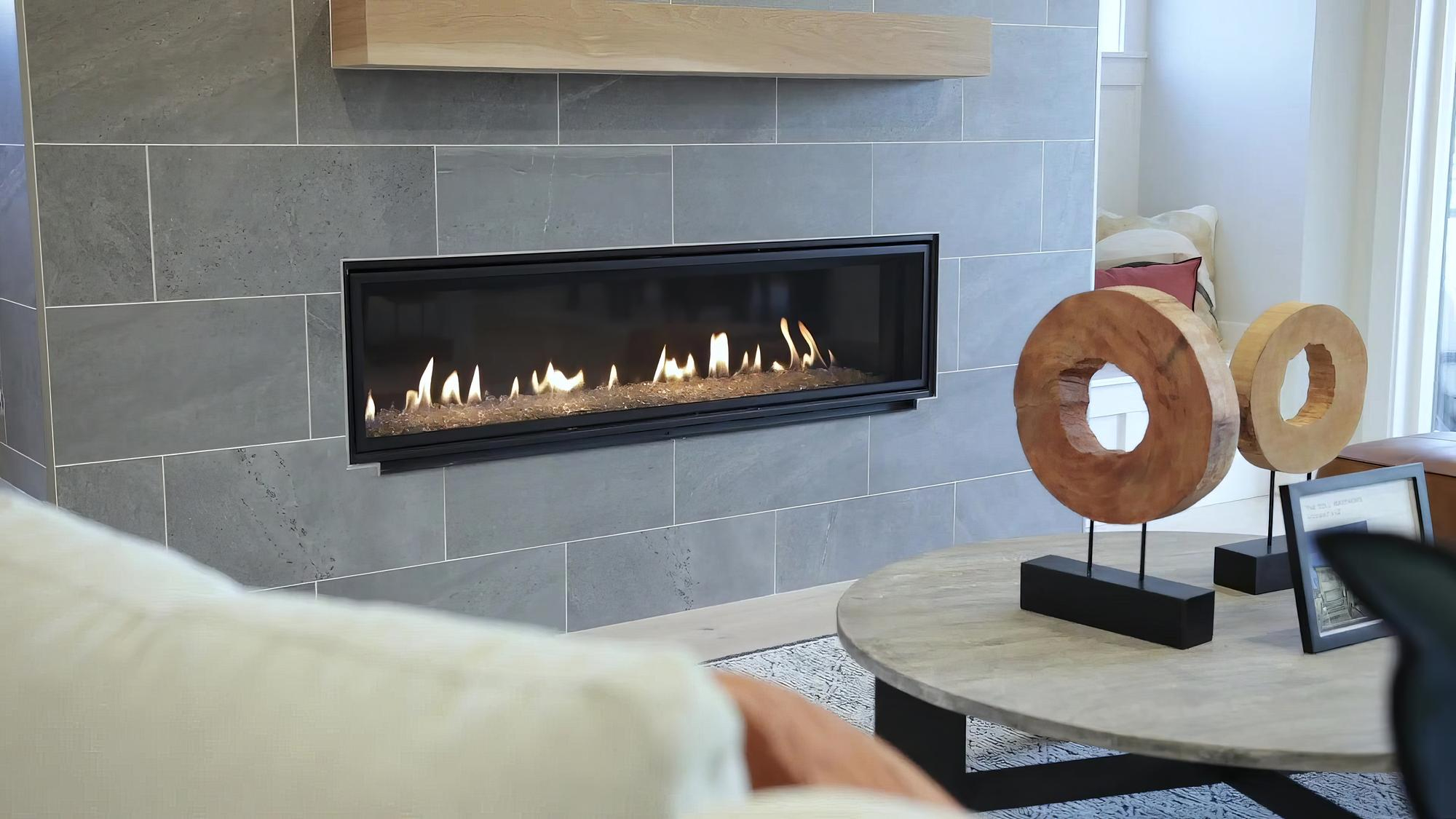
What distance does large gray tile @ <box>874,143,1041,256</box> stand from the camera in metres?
3.55

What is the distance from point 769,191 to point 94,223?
1.54 m

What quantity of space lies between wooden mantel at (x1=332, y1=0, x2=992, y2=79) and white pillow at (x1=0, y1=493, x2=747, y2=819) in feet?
6.99

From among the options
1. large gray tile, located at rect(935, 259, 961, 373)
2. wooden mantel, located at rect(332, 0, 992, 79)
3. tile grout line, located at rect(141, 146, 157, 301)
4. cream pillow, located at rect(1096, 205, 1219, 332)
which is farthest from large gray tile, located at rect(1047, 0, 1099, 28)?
tile grout line, located at rect(141, 146, 157, 301)

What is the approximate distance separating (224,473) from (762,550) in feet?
4.44

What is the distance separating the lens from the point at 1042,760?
2469 millimetres

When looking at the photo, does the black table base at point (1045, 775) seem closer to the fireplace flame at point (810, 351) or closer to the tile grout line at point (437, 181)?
the tile grout line at point (437, 181)

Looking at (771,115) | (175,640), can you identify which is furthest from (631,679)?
(771,115)

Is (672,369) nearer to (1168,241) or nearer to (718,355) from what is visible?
(718,355)

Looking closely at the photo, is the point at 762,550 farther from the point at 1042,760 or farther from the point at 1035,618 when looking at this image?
the point at 1035,618

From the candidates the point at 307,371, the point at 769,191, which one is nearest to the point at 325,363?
the point at 307,371

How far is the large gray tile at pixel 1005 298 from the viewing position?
3719 millimetres

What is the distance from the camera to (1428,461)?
308cm

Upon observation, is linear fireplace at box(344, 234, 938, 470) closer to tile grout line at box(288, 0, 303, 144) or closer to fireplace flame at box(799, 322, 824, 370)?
fireplace flame at box(799, 322, 824, 370)

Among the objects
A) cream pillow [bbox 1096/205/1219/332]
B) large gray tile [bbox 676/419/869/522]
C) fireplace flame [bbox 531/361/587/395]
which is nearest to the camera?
fireplace flame [bbox 531/361/587/395]
